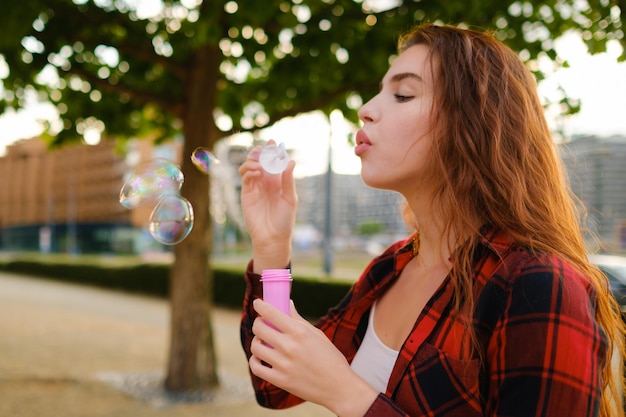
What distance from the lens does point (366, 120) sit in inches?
55.5

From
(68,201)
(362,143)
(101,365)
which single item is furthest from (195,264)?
A: (68,201)

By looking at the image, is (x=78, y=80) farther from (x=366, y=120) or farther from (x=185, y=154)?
(x=366, y=120)

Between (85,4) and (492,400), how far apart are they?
486 cm

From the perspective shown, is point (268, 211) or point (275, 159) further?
point (268, 211)

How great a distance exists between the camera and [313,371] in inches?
43.4

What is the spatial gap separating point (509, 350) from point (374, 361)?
0.46 metres

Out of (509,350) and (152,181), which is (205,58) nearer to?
(152,181)

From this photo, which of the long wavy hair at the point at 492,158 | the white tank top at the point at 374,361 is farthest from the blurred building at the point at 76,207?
the long wavy hair at the point at 492,158


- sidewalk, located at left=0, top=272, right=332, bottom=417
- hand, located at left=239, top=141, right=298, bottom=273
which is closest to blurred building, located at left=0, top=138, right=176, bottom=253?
sidewalk, located at left=0, top=272, right=332, bottom=417

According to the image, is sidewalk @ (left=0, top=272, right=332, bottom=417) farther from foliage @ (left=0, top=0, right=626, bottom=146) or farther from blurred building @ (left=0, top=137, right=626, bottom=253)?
blurred building @ (left=0, top=137, right=626, bottom=253)

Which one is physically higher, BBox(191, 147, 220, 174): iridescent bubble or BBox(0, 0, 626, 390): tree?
BBox(0, 0, 626, 390): tree

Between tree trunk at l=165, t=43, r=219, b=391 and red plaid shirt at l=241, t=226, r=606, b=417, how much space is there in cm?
453

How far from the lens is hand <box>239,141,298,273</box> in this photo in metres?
1.59

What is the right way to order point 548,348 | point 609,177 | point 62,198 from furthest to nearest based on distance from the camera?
point 62,198 → point 609,177 → point 548,348
